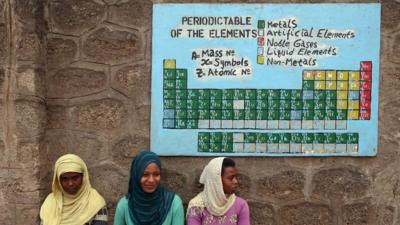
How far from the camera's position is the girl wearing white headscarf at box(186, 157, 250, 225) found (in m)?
3.30

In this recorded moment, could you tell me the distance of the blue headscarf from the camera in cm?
327

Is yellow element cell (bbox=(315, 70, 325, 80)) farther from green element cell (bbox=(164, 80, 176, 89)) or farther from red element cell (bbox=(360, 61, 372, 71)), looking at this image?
green element cell (bbox=(164, 80, 176, 89))

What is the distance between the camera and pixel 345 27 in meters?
3.60

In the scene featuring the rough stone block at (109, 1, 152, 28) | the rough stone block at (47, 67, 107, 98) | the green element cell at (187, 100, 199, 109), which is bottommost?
the green element cell at (187, 100, 199, 109)

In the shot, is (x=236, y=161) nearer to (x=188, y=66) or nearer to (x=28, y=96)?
(x=188, y=66)

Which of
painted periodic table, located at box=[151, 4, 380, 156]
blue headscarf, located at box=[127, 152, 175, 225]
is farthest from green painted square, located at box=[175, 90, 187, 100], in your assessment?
blue headscarf, located at box=[127, 152, 175, 225]

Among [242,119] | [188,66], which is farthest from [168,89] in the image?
[242,119]

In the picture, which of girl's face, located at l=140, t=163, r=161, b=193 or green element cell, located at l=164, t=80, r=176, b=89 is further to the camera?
green element cell, located at l=164, t=80, r=176, b=89

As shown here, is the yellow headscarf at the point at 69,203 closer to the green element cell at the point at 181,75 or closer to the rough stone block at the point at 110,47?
the rough stone block at the point at 110,47

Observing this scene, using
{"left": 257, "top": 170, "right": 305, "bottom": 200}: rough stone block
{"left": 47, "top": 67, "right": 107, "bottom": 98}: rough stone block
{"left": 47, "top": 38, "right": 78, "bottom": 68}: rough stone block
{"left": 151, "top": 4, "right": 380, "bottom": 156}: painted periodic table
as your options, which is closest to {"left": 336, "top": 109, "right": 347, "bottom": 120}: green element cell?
{"left": 151, "top": 4, "right": 380, "bottom": 156}: painted periodic table

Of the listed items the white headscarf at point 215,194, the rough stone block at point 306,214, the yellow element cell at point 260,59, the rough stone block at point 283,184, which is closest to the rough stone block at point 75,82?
the white headscarf at point 215,194

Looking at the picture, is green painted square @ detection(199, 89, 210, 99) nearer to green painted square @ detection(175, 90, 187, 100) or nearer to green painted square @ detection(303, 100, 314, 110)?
green painted square @ detection(175, 90, 187, 100)

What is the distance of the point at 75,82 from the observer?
3.64 meters

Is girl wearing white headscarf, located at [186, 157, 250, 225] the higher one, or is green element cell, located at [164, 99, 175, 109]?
green element cell, located at [164, 99, 175, 109]
